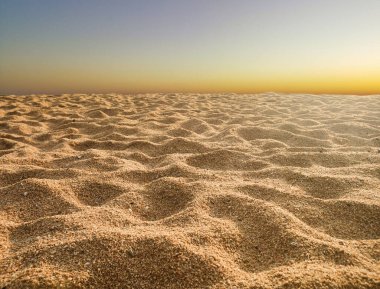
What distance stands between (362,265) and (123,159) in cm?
203

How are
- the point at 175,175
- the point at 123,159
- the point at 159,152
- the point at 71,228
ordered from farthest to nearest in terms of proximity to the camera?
the point at 159,152 < the point at 123,159 < the point at 175,175 < the point at 71,228

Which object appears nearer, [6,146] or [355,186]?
[355,186]

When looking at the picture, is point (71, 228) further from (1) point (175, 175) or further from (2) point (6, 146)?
(2) point (6, 146)

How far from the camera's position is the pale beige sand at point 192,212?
1.16 metres

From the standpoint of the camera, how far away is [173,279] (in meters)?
1.15

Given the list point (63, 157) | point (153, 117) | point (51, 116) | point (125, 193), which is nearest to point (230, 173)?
point (125, 193)

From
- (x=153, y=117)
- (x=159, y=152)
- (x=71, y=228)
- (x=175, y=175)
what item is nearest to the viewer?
(x=71, y=228)

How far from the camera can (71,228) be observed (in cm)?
149

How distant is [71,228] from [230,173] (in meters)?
1.25

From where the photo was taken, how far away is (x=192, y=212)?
1672 mm

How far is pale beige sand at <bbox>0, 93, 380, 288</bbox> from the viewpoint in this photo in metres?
1.16

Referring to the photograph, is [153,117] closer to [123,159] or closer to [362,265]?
[123,159]

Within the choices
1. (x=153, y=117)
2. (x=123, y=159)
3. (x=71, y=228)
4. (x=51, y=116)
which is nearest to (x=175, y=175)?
(x=123, y=159)

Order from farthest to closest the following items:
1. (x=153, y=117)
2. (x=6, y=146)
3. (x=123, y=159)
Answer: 1. (x=153, y=117)
2. (x=6, y=146)
3. (x=123, y=159)
